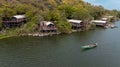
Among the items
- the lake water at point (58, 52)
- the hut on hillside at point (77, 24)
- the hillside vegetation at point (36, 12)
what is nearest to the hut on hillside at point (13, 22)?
the hillside vegetation at point (36, 12)

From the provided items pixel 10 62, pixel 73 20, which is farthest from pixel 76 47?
pixel 73 20

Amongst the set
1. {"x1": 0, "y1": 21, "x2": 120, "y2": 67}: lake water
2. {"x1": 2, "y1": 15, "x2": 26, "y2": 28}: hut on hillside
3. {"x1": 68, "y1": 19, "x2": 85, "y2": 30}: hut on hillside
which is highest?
{"x1": 2, "y1": 15, "x2": 26, "y2": 28}: hut on hillside

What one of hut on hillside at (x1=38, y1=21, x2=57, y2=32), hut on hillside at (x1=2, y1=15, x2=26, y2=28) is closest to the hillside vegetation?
hut on hillside at (x1=38, y1=21, x2=57, y2=32)

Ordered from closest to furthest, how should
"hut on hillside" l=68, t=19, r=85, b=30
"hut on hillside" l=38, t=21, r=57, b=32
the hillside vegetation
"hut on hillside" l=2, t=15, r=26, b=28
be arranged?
1. "hut on hillside" l=38, t=21, r=57, b=32
2. the hillside vegetation
3. "hut on hillside" l=2, t=15, r=26, b=28
4. "hut on hillside" l=68, t=19, r=85, b=30

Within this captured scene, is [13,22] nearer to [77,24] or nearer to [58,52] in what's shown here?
[77,24]

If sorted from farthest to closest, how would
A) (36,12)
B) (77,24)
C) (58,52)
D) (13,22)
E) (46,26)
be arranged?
(77,24), (36,12), (13,22), (46,26), (58,52)

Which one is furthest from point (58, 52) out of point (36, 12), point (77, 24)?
point (77, 24)

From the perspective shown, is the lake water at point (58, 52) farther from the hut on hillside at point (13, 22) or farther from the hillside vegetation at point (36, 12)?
the hut on hillside at point (13, 22)

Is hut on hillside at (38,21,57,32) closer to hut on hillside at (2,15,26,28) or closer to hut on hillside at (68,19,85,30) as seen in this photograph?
hut on hillside at (2,15,26,28)
